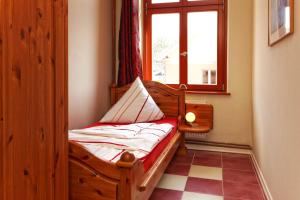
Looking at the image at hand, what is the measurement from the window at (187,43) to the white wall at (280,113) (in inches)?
41.3

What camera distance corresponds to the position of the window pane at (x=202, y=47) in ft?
12.3

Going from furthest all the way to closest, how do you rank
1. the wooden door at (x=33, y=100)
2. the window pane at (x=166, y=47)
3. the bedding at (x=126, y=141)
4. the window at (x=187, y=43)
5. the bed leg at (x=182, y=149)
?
the window pane at (x=166, y=47) → the window at (x=187, y=43) → the bed leg at (x=182, y=149) → the bedding at (x=126, y=141) → the wooden door at (x=33, y=100)

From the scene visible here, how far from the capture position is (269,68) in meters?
2.29

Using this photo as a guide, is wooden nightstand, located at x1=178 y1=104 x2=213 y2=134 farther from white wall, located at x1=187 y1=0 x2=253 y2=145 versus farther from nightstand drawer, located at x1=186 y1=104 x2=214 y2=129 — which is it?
white wall, located at x1=187 y1=0 x2=253 y2=145

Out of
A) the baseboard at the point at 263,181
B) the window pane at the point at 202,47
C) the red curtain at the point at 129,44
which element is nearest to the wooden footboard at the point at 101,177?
the baseboard at the point at 263,181

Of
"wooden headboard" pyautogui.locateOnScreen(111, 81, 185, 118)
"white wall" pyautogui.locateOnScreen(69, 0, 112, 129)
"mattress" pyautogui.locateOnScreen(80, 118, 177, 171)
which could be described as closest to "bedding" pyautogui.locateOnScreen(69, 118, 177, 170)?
"mattress" pyautogui.locateOnScreen(80, 118, 177, 171)

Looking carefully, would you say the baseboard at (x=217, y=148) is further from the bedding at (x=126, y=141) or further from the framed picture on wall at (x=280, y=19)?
the framed picture on wall at (x=280, y=19)

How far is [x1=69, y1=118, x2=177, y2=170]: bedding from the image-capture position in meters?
1.95

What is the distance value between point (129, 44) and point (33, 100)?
2.41 metres

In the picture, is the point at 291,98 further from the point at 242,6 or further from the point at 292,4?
the point at 242,6

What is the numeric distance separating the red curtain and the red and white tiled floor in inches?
48.9

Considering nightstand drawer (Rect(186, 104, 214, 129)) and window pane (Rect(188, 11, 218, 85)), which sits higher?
window pane (Rect(188, 11, 218, 85))

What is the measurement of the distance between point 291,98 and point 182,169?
5.52 feet

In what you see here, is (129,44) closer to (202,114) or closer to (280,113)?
(202,114)
